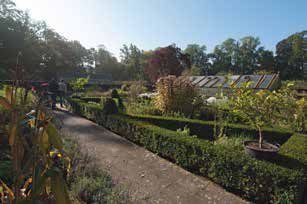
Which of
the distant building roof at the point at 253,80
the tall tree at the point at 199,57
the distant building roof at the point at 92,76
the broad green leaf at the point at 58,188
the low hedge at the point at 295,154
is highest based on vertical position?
the tall tree at the point at 199,57

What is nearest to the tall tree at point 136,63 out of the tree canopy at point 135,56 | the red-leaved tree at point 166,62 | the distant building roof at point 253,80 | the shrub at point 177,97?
the tree canopy at point 135,56

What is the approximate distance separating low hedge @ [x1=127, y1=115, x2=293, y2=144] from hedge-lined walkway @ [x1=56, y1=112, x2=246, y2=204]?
4.90ft

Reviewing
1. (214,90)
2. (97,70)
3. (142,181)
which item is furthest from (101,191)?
(97,70)

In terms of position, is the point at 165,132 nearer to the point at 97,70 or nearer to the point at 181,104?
the point at 181,104

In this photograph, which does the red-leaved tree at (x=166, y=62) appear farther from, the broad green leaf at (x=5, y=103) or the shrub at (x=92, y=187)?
the broad green leaf at (x=5, y=103)

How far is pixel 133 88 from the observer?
1105 centimetres

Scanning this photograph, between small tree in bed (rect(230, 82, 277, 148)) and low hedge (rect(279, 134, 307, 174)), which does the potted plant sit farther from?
low hedge (rect(279, 134, 307, 174))

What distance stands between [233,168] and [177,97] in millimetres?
4642

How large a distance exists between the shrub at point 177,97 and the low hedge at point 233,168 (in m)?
3.06

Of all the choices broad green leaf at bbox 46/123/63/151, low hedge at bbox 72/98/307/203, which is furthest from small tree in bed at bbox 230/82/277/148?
broad green leaf at bbox 46/123/63/151

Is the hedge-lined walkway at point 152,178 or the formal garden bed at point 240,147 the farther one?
the hedge-lined walkway at point 152,178

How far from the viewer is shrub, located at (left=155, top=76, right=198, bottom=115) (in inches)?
290

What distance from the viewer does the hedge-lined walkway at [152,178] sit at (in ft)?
8.90

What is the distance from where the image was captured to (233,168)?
292cm
